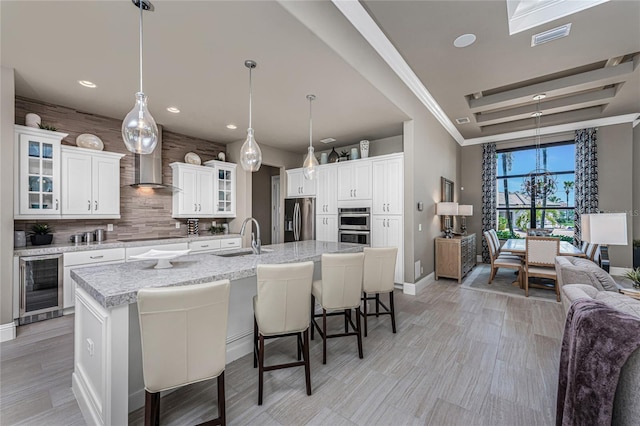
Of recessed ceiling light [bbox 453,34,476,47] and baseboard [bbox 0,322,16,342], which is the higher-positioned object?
recessed ceiling light [bbox 453,34,476,47]

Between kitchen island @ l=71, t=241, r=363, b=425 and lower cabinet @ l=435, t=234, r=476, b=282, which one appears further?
lower cabinet @ l=435, t=234, r=476, b=282

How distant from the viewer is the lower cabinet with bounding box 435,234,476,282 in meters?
5.03

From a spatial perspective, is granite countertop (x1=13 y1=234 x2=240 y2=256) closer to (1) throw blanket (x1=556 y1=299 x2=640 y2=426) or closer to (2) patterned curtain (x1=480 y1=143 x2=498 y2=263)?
(1) throw blanket (x1=556 y1=299 x2=640 y2=426)

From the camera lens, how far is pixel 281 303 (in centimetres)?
188

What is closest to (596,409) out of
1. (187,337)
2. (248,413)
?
(248,413)

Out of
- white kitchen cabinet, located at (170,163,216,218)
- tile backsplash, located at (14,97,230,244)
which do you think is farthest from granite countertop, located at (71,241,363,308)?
white kitchen cabinet, located at (170,163,216,218)

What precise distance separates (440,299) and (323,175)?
3.19 metres

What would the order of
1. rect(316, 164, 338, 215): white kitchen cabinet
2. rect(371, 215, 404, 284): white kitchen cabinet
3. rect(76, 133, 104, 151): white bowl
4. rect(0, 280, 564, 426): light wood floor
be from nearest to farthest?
1. rect(0, 280, 564, 426): light wood floor
2. rect(76, 133, 104, 151): white bowl
3. rect(371, 215, 404, 284): white kitchen cabinet
4. rect(316, 164, 338, 215): white kitchen cabinet

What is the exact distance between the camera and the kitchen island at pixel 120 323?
1.42 meters

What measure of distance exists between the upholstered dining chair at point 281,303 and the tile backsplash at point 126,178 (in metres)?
3.77

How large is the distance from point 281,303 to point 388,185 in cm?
339

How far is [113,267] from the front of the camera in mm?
2037

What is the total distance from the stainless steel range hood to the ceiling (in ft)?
2.11

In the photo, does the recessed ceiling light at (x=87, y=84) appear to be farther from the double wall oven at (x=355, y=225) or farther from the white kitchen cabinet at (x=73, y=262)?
the double wall oven at (x=355, y=225)
